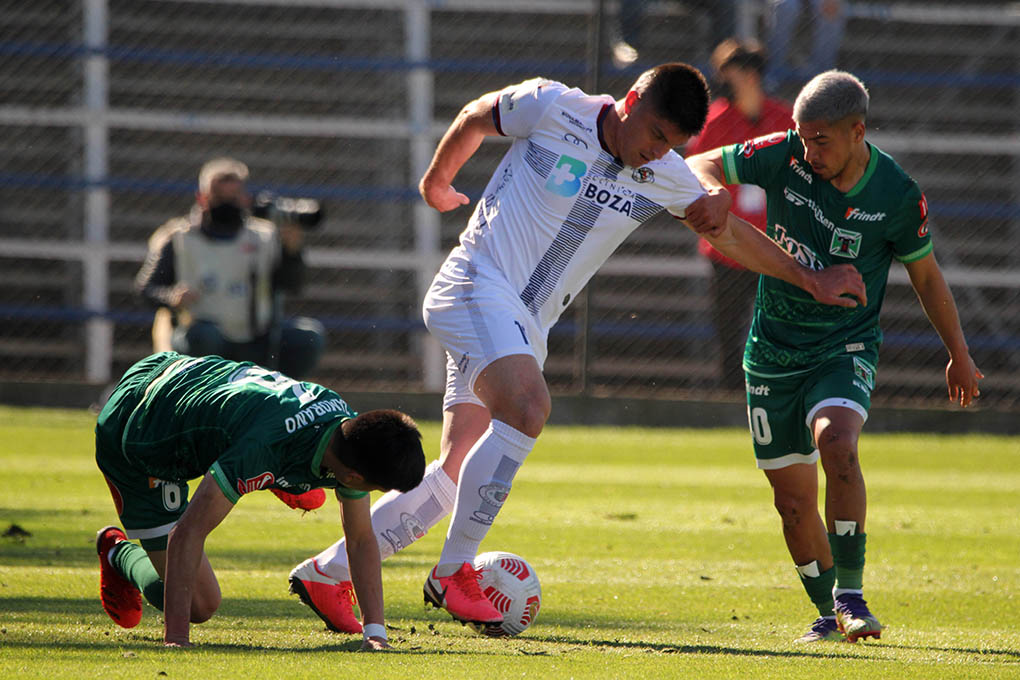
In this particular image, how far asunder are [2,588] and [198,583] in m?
0.95

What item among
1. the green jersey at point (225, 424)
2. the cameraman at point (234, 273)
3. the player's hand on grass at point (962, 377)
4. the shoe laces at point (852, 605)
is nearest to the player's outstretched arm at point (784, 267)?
the player's hand on grass at point (962, 377)

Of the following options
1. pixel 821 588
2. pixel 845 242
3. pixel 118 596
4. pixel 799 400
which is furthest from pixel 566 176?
pixel 118 596

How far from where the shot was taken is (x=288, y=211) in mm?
11336

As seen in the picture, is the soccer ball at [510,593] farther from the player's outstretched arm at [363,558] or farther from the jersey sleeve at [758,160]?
the jersey sleeve at [758,160]

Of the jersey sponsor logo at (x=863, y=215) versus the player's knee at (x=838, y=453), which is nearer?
the player's knee at (x=838, y=453)

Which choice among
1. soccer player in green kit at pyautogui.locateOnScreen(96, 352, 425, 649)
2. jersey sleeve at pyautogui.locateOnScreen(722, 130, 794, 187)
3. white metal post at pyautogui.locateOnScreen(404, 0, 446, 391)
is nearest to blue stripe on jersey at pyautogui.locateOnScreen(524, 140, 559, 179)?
jersey sleeve at pyautogui.locateOnScreen(722, 130, 794, 187)

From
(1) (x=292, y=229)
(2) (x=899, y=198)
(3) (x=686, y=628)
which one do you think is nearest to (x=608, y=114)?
(2) (x=899, y=198)

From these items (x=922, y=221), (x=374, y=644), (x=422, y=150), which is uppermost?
(x=422, y=150)

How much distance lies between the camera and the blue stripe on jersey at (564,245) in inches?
202

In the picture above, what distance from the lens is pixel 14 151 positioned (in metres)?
14.6

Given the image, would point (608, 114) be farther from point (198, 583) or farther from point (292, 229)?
point (292, 229)

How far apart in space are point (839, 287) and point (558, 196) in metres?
0.99

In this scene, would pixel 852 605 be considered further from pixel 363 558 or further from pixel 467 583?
pixel 363 558

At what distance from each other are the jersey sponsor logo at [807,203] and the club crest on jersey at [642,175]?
59 cm
